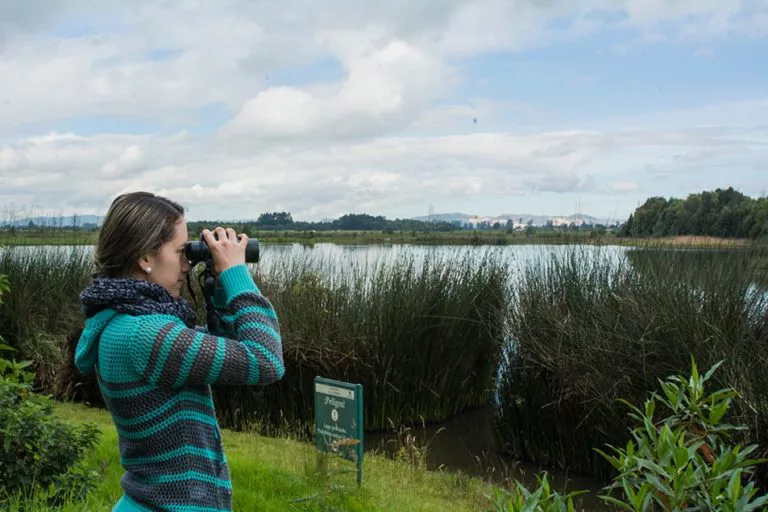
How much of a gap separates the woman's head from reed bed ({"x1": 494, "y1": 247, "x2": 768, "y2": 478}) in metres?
4.37

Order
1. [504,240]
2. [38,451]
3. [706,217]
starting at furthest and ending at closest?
[504,240] < [706,217] < [38,451]

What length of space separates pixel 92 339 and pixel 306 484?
2.99m

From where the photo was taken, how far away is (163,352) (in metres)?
1.54

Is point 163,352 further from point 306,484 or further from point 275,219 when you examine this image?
point 275,219

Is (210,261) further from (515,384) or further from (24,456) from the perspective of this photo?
(515,384)

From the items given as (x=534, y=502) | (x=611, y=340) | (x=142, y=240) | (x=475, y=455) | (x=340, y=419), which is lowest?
(x=475, y=455)

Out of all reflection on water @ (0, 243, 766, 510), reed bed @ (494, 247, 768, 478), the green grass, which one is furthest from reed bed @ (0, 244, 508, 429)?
the green grass

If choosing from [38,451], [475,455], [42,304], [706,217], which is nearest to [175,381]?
[38,451]

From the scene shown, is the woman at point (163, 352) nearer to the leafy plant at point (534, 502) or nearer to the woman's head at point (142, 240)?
the woman's head at point (142, 240)

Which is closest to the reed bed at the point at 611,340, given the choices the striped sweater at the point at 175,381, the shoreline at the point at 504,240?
the shoreline at the point at 504,240

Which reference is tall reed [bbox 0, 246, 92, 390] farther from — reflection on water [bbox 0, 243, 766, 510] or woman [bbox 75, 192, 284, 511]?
woman [bbox 75, 192, 284, 511]

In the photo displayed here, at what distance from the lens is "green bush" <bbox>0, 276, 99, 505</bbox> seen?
3193mm

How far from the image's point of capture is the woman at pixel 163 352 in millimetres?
1564

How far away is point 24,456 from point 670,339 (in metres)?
4.56
